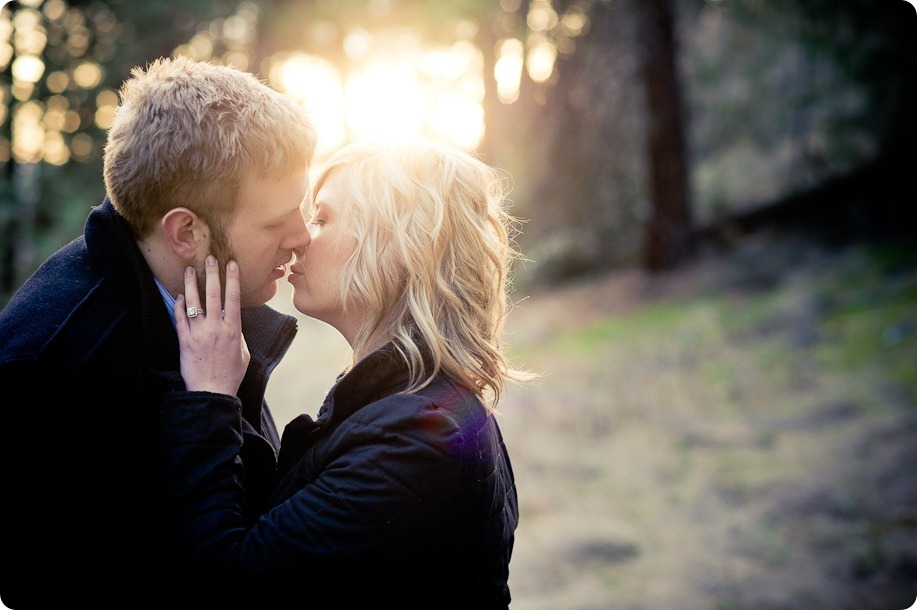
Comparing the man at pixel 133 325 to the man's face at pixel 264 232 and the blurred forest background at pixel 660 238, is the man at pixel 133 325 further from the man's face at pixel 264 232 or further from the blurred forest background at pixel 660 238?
the blurred forest background at pixel 660 238

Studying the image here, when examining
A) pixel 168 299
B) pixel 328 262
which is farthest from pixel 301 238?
pixel 168 299

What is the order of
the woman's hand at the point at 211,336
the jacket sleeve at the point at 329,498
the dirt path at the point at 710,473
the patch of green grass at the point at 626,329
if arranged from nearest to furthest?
1. the jacket sleeve at the point at 329,498
2. the woman's hand at the point at 211,336
3. the dirt path at the point at 710,473
4. the patch of green grass at the point at 626,329

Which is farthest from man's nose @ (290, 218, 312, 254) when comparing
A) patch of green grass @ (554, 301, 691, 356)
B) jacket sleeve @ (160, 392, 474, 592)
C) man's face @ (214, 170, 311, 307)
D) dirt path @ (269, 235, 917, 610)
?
patch of green grass @ (554, 301, 691, 356)

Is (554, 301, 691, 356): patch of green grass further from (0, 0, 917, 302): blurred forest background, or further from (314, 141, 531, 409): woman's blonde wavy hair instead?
(314, 141, 531, 409): woman's blonde wavy hair

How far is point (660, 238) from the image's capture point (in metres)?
10.6

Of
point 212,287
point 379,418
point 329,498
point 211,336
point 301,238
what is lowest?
point 329,498

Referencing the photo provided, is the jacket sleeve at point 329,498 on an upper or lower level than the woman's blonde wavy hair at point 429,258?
lower

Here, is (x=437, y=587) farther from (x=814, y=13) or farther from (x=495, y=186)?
(x=814, y=13)

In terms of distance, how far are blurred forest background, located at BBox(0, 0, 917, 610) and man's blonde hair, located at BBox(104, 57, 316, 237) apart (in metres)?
2.17

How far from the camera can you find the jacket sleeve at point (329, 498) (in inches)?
62.3

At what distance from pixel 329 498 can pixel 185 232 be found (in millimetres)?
781

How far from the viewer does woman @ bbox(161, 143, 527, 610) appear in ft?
5.25

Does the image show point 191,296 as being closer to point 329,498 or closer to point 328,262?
point 328,262

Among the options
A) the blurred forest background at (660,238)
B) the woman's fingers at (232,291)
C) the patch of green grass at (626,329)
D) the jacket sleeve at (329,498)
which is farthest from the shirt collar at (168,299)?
the patch of green grass at (626,329)
